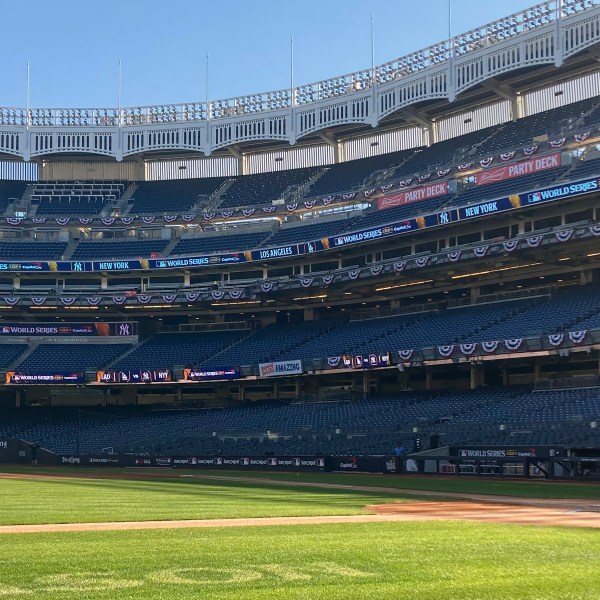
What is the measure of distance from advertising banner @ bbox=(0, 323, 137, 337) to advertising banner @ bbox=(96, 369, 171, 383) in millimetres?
8985

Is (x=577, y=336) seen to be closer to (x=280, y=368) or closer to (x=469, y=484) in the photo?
(x=469, y=484)

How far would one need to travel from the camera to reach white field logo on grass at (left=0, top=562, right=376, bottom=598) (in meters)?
10.1

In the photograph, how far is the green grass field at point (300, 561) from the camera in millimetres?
10008

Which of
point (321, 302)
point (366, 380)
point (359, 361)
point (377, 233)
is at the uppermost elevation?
point (377, 233)

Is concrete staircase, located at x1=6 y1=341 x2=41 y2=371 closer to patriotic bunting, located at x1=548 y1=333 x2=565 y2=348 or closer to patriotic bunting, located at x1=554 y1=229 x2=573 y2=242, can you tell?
patriotic bunting, located at x1=548 y1=333 x2=565 y2=348

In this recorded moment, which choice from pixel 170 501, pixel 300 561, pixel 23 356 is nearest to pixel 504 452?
pixel 170 501

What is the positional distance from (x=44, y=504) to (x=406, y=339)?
40.5 meters

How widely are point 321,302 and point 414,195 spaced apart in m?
13.5

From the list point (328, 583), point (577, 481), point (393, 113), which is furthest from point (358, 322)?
point (328, 583)

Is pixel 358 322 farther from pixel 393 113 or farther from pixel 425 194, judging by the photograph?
pixel 393 113

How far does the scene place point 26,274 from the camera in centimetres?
7788

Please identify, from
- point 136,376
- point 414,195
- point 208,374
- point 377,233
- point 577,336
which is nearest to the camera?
point 577,336

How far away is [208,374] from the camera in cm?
6925

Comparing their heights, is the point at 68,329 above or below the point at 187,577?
above
